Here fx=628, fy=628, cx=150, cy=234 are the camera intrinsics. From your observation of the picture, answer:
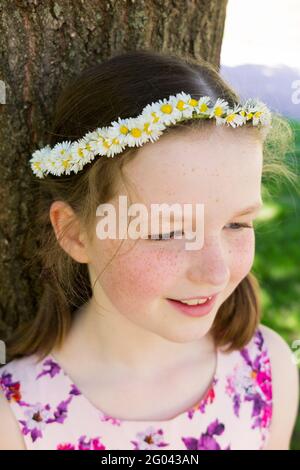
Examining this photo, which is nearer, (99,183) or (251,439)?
(99,183)

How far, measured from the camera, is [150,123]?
157 centimetres

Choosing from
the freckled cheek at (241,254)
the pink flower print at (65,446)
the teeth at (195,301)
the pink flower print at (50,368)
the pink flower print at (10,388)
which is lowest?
the pink flower print at (65,446)

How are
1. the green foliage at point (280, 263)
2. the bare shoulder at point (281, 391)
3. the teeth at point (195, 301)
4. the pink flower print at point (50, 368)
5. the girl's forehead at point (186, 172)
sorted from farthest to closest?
the green foliage at point (280, 263) → the bare shoulder at point (281, 391) → the pink flower print at point (50, 368) → the teeth at point (195, 301) → the girl's forehead at point (186, 172)

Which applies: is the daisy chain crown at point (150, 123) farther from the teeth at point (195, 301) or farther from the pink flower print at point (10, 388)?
the pink flower print at point (10, 388)

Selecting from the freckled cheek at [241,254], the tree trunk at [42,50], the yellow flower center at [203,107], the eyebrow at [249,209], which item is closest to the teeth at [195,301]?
the freckled cheek at [241,254]

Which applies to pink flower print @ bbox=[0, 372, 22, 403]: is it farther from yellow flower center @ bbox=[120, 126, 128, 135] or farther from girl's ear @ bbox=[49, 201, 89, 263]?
yellow flower center @ bbox=[120, 126, 128, 135]

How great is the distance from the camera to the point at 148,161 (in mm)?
1591

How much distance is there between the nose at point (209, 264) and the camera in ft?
5.30

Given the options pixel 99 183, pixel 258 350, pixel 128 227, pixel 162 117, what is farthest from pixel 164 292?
pixel 258 350

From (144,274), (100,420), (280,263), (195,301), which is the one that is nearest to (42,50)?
(144,274)

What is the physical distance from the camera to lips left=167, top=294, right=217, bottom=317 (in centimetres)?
A: 169

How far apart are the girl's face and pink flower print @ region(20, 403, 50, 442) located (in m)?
0.41

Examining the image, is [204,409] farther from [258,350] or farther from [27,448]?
[27,448]

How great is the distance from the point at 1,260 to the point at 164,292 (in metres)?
0.67
